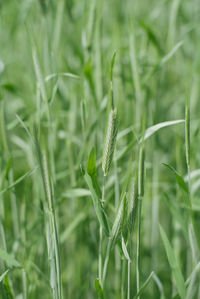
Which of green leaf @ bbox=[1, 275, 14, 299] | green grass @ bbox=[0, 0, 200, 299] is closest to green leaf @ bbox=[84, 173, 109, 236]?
green grass @ bbox=[0, 0, 200, 299]

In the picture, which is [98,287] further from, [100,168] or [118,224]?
[100,168]

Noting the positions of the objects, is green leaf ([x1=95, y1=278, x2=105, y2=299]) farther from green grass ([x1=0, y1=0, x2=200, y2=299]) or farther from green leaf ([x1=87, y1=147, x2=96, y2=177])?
green leaf ([x1=87, y1=147, x2=96, y2=177])

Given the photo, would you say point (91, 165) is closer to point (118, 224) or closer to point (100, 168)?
point (118, 224)

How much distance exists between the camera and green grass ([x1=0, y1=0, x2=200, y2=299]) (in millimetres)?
449

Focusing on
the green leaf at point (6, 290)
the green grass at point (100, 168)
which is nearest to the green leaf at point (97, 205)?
the green grass at point (100, 168)

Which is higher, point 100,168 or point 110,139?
point 110,139

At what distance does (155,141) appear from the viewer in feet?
2.71

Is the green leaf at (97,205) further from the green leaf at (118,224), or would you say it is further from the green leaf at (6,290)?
the green leaf at (6,290)

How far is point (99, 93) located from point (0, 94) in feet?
0.66

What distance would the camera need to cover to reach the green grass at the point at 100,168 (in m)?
0.45

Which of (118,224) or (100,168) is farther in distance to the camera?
(100,168)

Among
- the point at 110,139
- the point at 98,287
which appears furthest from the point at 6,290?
the point at 110,139

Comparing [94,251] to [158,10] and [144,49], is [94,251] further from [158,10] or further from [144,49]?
[158,10]

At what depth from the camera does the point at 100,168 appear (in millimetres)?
774
